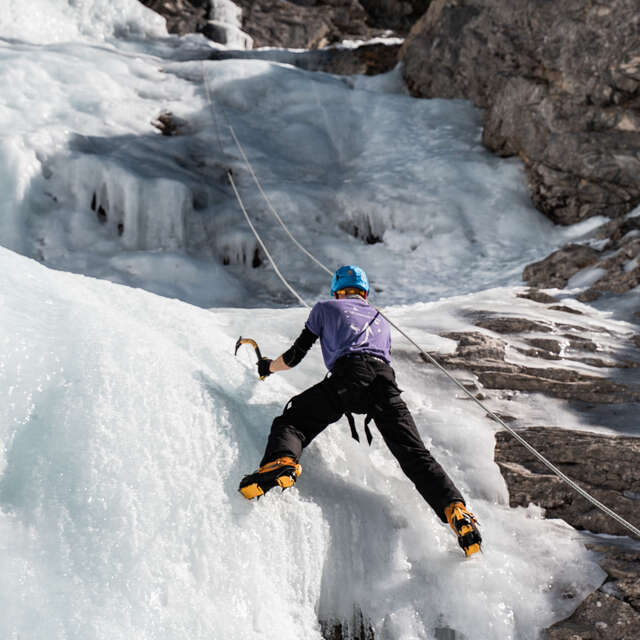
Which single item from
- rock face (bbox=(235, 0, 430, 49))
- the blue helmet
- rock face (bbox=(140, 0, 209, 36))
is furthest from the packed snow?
rock face (bbox=(235, 0, 430, 49))

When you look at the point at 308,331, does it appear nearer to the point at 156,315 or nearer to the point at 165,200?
the point at 156,315

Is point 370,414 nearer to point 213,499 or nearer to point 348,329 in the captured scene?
point 348,329

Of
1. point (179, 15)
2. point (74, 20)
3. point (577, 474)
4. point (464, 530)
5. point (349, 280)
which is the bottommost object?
point (577, 474)

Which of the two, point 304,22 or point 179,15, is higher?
point 304,22

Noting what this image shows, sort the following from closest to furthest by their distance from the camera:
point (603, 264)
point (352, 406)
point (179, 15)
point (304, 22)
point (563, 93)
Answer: point (352, 406) < point (603, 264) < point (563, 93) < point (179, 15) < point (304, 22)

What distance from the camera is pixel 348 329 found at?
2.85m

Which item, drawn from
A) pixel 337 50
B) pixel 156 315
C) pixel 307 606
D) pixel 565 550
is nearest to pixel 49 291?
pixel 156 315

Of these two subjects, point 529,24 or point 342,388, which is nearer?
point 342,388

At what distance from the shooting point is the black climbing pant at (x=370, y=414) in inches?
93.7

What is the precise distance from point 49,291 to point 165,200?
6.08m

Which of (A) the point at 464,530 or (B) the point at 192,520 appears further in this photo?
(A) the point at 464,530

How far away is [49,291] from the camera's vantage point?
2727 millimetres

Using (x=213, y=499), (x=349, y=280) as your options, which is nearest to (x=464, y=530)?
(x=213, y=499)

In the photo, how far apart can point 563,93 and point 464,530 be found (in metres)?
9.53
